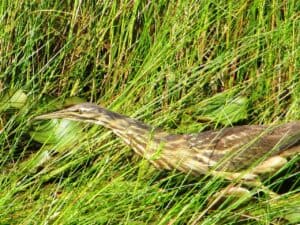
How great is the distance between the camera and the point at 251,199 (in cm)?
276

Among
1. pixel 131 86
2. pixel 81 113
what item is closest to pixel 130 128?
pixel 81 113

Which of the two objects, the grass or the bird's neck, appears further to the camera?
the bird's neck

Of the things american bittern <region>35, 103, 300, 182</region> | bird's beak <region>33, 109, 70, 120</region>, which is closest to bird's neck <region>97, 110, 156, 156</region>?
american bittern <region>35, 103, 300, 182</region>

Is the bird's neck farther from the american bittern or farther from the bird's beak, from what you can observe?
the bird's beak

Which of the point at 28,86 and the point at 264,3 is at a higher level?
the point at 264,3

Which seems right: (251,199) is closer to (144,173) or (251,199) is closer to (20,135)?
(144,173)

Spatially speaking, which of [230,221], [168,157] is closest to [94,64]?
[168,157]

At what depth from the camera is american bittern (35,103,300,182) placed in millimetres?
2998

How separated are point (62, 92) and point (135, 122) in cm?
64

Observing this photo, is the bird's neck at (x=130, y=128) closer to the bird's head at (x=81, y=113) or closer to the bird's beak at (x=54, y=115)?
the bird's head at (x=81, y=113)

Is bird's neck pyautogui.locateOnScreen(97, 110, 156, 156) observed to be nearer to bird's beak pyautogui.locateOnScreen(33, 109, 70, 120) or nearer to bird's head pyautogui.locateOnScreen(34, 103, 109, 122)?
bird's head pyautogui.locateOnScreen(34, 103, 109, 122)

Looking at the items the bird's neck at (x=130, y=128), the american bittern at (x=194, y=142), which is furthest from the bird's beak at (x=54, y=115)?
the bird's neck at (x=130, y=128)

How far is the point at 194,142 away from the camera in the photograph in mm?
3047

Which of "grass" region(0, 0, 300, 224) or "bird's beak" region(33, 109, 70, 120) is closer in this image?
"grass" region(0, 0, 300, 224)
